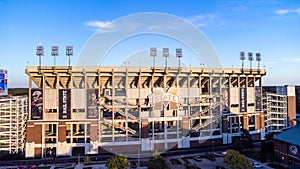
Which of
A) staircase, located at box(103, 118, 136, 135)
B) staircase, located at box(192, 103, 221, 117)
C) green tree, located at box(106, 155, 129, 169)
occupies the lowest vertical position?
green tree, located at box(106, 155, 129, 169)

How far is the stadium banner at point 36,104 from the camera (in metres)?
42.6

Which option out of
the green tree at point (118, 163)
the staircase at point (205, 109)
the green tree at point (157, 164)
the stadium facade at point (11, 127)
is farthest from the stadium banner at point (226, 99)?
the stadium facade at point (11, 127)

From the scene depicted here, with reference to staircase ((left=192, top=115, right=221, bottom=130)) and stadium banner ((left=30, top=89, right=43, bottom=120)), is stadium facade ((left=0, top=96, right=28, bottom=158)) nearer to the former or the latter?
stadium banner ((left=30, top=89, right=43, bottom=120))

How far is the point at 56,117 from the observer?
42.9 metres

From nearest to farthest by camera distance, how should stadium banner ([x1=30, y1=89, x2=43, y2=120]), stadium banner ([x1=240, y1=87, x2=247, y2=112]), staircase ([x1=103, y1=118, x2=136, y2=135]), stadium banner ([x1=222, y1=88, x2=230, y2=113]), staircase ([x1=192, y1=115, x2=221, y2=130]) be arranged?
stadium banner ([x1=30, y1=89, x2=43, y2=120]) < staircase ([x1=103, y1=118, x2=136, y2=135]) < staircase ([x1=192, y1=115, x2=221, y2=130]) < stadium banner ([x1=222, y1=88, x2=230, y2=113]) < stadium banner ([x1=240, y1=87, x2=247, y2=112])

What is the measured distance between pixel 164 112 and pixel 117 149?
1021cm

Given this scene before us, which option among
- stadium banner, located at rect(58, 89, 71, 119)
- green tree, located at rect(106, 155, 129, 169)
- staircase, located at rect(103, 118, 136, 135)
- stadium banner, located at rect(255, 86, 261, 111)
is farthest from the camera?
stadium banner, located at rect(255, 86, 261, 111)

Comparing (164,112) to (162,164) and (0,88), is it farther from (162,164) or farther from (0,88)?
(0,88)

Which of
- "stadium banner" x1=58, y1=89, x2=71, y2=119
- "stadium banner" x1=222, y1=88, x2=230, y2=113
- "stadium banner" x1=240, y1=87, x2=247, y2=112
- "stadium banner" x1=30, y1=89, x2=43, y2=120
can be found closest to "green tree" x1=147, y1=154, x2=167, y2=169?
"stadium banner" x1=58, y1=89, x2=71, y2=119

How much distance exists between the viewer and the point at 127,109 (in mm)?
45250

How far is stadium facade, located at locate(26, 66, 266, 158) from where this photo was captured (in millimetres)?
42906

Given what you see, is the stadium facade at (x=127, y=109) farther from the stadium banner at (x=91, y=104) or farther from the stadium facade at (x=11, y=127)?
the stadium facade at (x=11, y=127)

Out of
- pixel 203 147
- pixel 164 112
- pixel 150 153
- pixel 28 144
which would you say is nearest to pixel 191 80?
pixel 164 112

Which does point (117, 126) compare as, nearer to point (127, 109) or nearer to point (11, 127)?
point (127, 109)
